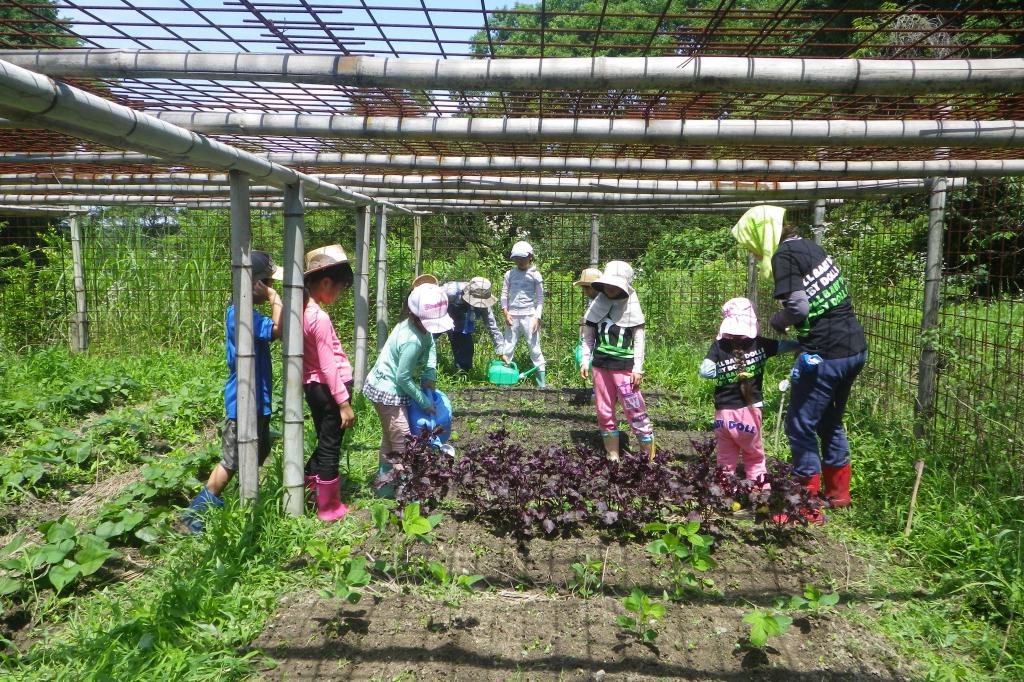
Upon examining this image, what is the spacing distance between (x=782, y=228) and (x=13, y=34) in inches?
166

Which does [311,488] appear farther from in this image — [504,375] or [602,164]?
[504,375]

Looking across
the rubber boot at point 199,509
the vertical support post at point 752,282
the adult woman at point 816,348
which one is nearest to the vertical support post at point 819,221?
the vertical support post at point 752,282

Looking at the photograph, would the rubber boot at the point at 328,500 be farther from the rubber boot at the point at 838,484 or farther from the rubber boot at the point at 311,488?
the rubber boot at the point at 838,484

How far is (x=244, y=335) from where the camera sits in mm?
3568

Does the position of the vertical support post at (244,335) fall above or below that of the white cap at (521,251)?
below

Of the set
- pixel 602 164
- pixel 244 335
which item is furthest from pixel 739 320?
pixel 244 335

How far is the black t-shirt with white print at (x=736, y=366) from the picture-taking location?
448 cm

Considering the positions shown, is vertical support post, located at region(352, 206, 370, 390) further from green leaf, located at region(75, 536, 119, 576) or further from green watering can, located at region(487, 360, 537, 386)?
green leaf, located at region(75, 536, 119, 576)

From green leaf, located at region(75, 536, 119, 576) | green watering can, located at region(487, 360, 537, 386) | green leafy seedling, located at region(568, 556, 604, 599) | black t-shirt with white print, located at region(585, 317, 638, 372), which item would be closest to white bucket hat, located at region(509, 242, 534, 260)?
green watering can, located at region(487, 360, 537, 386)

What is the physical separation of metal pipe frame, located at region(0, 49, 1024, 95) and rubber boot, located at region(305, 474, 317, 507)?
2545 millimetres

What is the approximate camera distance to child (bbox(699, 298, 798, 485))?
4.47 meters

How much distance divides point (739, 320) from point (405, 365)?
224 centimetres

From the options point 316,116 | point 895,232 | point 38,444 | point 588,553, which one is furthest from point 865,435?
point 38,444

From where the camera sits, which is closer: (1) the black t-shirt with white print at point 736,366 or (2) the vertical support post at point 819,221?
(1) the black t-shirt with white print at point 736,366
